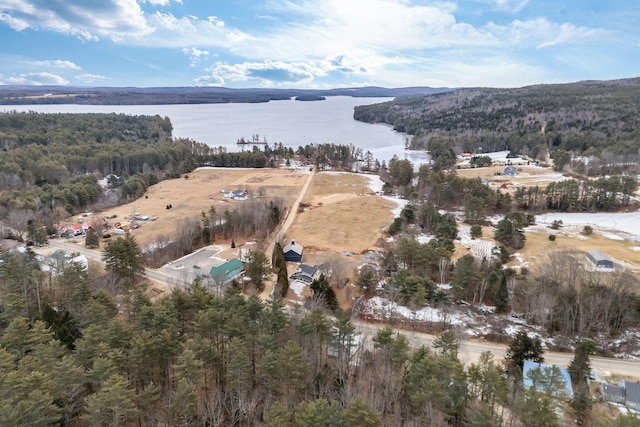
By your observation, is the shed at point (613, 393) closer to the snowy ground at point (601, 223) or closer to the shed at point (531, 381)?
the shed at point (531, 381)

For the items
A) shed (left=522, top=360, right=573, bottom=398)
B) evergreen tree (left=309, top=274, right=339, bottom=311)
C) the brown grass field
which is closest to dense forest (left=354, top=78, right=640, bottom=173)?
the brown grass field

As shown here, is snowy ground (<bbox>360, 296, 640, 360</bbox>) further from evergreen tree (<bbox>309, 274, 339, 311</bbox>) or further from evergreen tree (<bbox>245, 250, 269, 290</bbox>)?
evergreen tree (<bbox>245, 250, 269, 290</bbox>)

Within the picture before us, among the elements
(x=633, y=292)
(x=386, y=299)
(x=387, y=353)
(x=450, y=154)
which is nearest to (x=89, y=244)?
(x=386, y=299)

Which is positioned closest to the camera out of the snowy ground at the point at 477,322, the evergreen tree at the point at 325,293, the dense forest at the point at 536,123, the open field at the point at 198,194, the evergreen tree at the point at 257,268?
the snowy ground at the point at 477,322

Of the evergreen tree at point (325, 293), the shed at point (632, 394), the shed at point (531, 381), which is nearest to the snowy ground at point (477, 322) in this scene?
the evergreen tree at point (325, 293)

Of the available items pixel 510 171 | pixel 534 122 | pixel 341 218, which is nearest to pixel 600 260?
pixel 341 218

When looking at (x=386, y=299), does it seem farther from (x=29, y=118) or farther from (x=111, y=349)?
(x=29, y=118)
